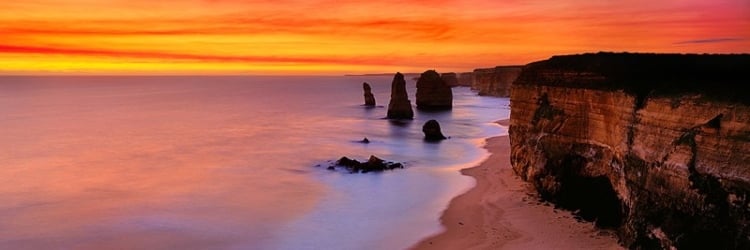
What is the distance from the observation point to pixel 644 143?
60.8 feet

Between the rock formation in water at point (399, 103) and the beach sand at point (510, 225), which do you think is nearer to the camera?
the beach sand at point (510, 225)

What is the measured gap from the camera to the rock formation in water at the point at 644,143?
14969 millimetres

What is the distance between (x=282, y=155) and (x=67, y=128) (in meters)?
41.2

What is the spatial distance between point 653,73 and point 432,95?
77.3m

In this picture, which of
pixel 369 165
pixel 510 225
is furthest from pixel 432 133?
pixel 510 225

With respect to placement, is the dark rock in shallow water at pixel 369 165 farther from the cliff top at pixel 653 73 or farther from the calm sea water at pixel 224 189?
the cliff top at pixel 653 73

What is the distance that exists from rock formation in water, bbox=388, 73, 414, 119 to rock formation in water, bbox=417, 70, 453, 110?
58.9 feet

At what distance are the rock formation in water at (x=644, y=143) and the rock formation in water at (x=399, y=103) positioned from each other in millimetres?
47388

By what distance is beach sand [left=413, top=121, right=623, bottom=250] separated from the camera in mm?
19881

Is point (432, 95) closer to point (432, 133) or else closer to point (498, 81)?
point (432, 133)

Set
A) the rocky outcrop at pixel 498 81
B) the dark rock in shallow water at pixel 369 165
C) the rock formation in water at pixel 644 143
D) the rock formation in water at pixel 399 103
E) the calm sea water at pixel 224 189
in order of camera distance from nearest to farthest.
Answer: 1. the rock formation in water at pixel 644 143
2. the calm sea water at pixel 224 189
3. the dark rock in shallow water at pixel 369 165
4. the rock formation in water at pixel 399 103
5. the rocky outcrop at pixel 498 81

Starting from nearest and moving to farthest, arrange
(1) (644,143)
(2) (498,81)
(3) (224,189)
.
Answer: (1) (644,143), (3) (224,189), (2) (498,81)

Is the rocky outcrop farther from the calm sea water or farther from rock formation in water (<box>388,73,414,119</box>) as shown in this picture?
the calm sea water

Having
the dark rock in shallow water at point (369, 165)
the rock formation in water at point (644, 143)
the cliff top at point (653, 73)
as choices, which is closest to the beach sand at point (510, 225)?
the rock formation in water at point (644, 143)
